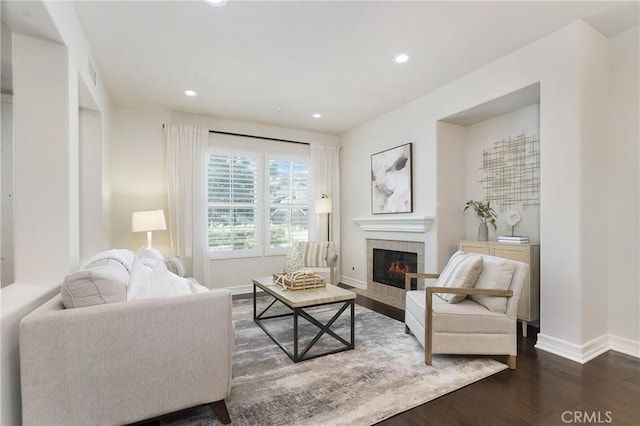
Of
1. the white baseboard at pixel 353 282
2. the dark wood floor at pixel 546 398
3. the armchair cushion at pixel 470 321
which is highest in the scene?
the armchair cushion at pixel 470 321

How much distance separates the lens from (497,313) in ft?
8.07

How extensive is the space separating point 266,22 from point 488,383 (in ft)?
10.8

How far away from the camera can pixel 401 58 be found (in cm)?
314

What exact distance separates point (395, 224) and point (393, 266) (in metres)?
0.67

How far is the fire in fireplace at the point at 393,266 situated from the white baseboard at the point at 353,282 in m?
0.38

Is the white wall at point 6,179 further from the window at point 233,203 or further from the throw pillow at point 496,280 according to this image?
the throw pillow at point 496,280

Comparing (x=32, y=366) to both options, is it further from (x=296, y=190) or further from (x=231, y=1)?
(x=296, y=190)

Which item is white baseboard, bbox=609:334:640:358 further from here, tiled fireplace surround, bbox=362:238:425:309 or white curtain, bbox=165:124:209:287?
white curtain, bbox=165:124:209:287

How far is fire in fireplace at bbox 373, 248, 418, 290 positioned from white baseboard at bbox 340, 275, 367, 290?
377 mm

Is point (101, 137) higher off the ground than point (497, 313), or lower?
higher

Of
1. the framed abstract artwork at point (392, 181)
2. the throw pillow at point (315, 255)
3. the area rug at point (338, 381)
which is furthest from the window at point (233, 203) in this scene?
the area rug at point (338, 381)

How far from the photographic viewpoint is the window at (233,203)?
16.0 ft

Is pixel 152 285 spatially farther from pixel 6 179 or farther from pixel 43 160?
pixel 6 179

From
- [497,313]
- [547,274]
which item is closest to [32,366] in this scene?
[497,313]
